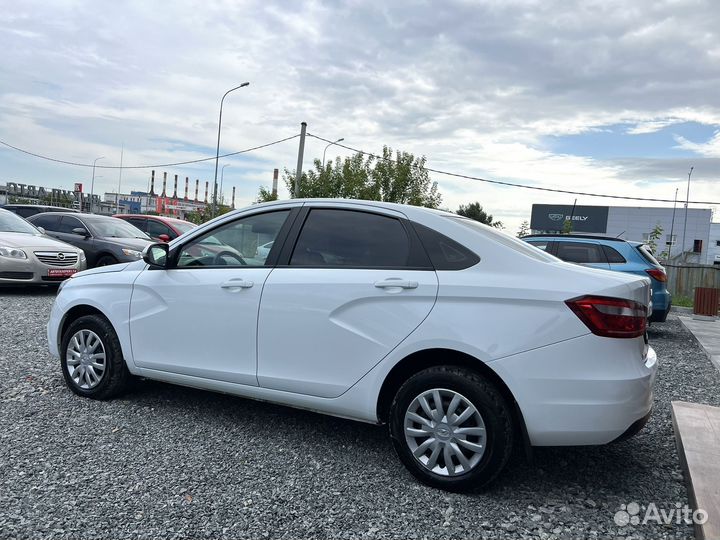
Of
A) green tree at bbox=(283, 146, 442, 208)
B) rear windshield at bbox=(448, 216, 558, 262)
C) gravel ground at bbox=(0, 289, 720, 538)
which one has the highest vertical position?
green tree at bbox=(283, 146, 442, 208)

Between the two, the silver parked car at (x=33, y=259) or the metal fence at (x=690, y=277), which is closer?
the silver parked car at (x=33, y=259)

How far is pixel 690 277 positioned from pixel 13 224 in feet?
66.0

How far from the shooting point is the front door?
3742mm

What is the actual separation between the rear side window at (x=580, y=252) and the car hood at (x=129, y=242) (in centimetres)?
802

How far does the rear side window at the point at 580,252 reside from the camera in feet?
31.0

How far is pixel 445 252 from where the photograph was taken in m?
3.29

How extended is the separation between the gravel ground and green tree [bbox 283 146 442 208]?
3013 centimetres

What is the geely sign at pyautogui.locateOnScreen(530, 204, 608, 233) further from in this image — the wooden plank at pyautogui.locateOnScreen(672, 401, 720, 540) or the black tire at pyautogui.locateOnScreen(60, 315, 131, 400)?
the black tire at pyautogui.locateOnScreen(60, 315, 131, 400)

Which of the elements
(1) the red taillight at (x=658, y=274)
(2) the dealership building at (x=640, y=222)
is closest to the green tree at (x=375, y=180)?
(1) the red taillight at (x=658, y=274)

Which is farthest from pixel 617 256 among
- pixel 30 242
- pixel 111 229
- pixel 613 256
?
pixel 111 229

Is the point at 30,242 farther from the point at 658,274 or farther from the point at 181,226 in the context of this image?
the point at 658,274

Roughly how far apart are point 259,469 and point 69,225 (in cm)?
1121

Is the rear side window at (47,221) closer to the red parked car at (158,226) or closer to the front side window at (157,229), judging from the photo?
the red parked car at (158,226)

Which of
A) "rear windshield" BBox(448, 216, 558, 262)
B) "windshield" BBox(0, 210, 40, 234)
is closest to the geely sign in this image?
"windshield" BBox(0, 210, 40, 234)
